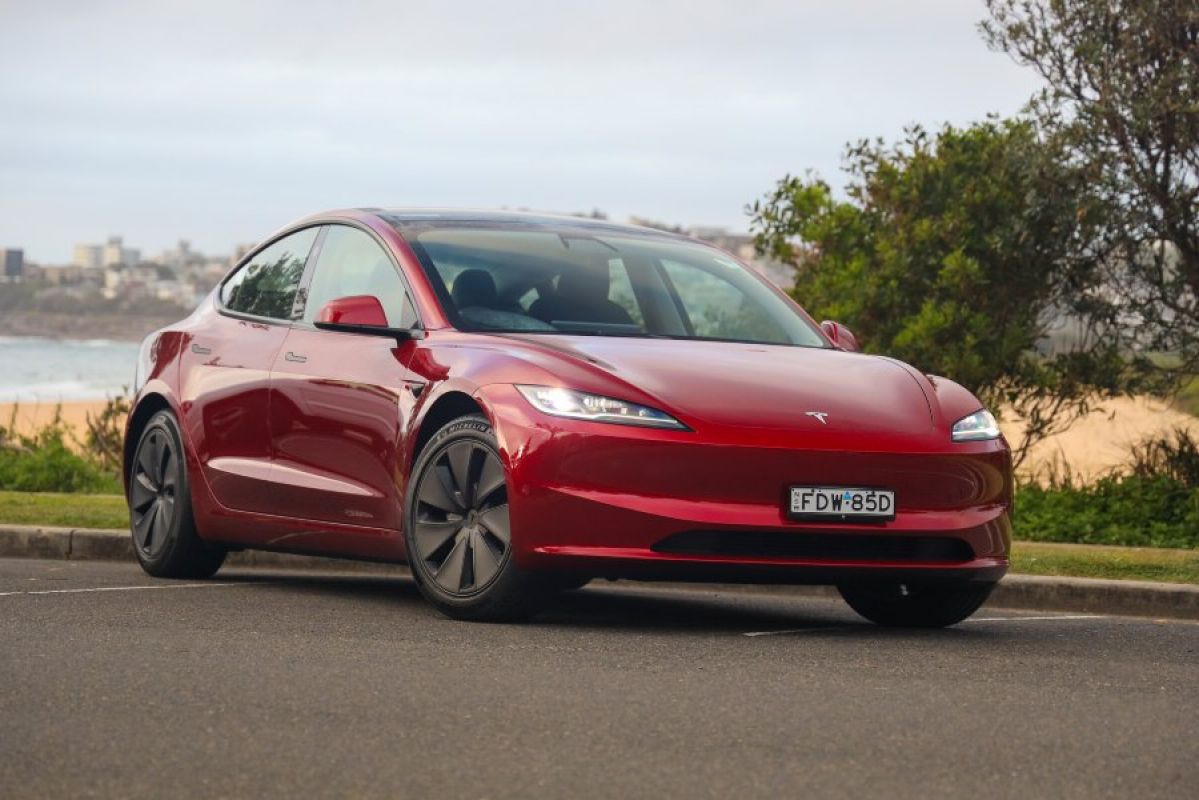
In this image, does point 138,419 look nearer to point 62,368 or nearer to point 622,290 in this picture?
point 622,290

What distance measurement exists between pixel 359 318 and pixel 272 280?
1616mm

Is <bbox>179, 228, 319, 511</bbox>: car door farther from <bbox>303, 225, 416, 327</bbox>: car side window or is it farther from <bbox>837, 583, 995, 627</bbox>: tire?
<bbox>837, 583, 995, 627</bbox>: tire

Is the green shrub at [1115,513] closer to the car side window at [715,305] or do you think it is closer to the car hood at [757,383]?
the car side window at [715,305]

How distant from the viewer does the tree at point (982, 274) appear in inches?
661

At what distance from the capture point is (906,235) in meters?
17.7

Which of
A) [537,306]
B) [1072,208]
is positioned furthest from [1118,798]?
[1072,208]

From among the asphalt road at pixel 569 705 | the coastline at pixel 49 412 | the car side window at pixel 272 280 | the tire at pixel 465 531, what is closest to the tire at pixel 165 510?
the car side window at pixel 272 280

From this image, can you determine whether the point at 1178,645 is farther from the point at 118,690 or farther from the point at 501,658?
the point at 118,690

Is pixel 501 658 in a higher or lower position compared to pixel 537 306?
lower

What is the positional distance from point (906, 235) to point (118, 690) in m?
12.0

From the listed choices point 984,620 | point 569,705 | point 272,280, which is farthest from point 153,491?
point 569,705

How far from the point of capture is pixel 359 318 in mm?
Answer: 9141

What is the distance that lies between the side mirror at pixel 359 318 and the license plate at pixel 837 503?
179 cm

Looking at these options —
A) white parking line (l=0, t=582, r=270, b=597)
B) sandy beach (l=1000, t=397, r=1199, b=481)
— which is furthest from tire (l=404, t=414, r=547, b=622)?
sandy beach (l=1000, t=397, r=1199, b=481)
